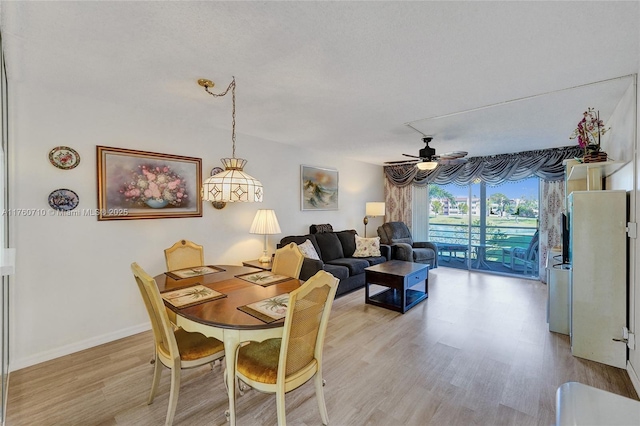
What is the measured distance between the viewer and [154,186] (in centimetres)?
320

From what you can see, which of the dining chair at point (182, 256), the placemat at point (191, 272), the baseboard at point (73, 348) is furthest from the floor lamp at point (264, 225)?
the baseboard at point (73, 348)

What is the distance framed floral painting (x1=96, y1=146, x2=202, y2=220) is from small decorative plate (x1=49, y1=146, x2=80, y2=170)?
0.19 m

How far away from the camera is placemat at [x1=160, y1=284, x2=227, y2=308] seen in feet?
6.13

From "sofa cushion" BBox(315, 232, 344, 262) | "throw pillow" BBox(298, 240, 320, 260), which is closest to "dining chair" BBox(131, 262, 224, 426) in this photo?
"throw pillow" BBox(298, 240, 320, 260)

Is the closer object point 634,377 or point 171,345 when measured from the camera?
point 171,345

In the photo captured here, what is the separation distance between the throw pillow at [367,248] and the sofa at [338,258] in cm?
10

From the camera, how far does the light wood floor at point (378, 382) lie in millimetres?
1898

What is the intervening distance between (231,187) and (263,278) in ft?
2.91

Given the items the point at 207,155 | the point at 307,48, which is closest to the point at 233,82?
Result: the point at 307,48

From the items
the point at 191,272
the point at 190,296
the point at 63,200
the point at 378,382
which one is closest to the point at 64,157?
the point at 63,200

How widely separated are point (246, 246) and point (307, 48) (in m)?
2.96

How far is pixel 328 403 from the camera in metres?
2.02

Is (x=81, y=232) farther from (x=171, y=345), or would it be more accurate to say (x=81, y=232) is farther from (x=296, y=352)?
(x=296, y=352)

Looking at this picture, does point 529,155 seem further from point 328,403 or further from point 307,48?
point 328,403
